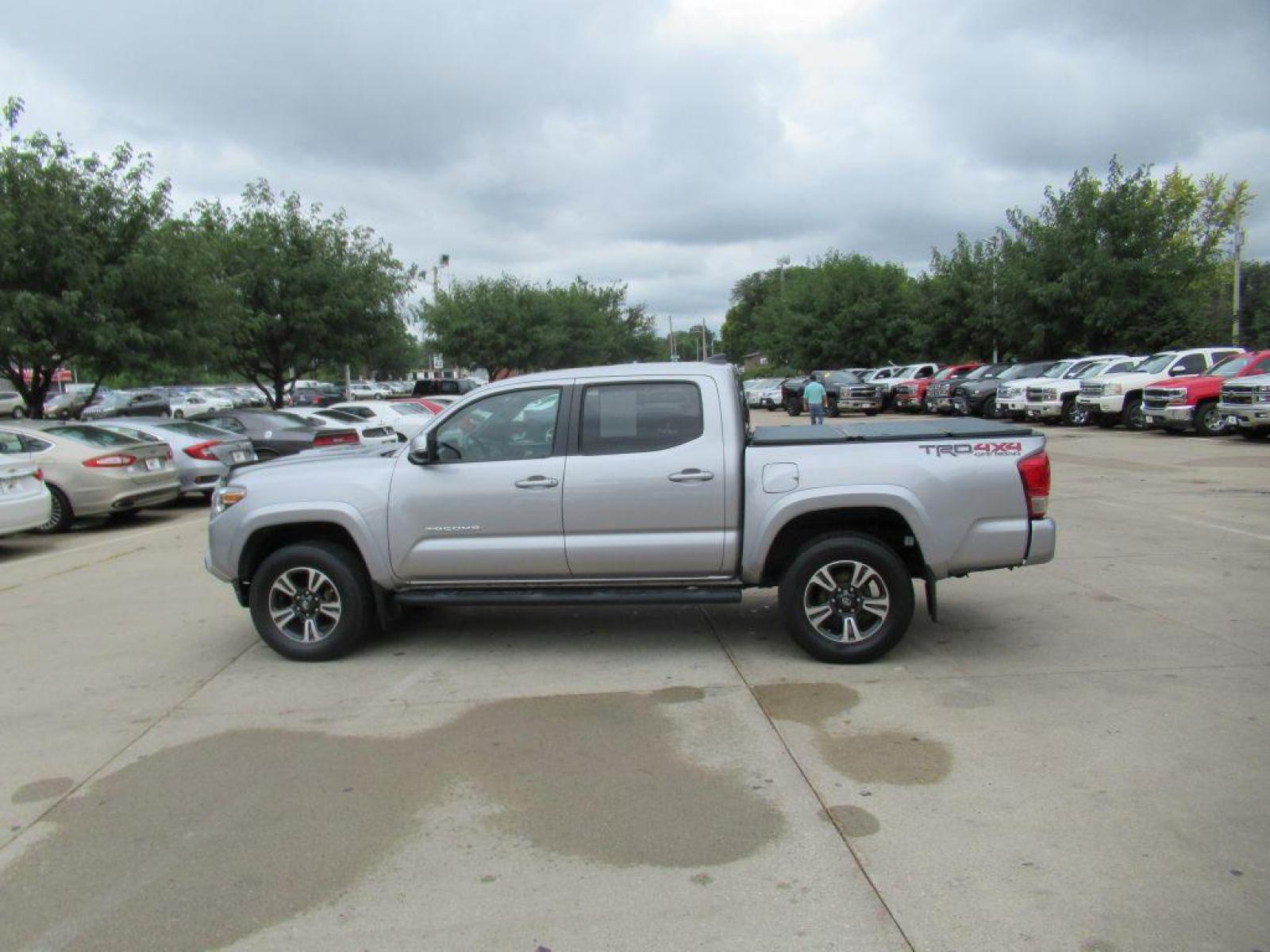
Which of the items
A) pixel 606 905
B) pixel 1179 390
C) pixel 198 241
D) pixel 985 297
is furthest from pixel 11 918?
pixel 985 297

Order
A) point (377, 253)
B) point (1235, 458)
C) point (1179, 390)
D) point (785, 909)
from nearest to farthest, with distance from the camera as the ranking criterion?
point (785, 909) < point (1235, 458) < point (1179, 390) < point (377, 253)

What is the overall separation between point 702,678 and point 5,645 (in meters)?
5.13

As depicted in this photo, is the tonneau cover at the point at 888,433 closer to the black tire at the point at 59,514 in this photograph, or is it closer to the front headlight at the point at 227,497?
the front headlight at the point at 227,497

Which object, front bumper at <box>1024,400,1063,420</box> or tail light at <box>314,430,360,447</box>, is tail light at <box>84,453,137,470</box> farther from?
front bumper at <box>1024,400,1063,420</box>

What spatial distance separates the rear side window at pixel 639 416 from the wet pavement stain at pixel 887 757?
2.06 m

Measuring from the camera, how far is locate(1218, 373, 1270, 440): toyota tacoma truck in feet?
61.6

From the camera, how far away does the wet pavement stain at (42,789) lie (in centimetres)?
429

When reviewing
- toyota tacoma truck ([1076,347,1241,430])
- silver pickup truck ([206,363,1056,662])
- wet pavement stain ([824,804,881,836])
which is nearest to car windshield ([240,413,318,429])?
silver pickup truck ([206,363,1056,662])

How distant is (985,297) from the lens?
39.1 m

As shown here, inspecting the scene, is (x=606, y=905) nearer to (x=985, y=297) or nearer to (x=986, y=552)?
(x=986, y=552)

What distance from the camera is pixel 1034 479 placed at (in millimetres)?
5605

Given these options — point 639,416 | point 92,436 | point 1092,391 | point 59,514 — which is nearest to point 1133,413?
point 1092,391

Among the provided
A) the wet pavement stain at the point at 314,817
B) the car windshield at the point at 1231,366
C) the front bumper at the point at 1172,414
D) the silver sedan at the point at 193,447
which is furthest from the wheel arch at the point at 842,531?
the car windshield at the point at 1231,366

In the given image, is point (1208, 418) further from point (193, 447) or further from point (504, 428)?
point (193, 447)
